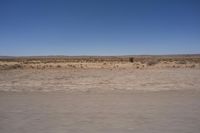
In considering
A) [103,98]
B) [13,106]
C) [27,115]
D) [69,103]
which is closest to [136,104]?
[103,98]

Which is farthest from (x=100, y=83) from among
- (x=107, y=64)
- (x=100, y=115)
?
(x=107, y=64)

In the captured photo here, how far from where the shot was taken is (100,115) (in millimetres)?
7391

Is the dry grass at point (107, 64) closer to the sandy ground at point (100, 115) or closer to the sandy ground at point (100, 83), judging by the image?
the sandy ground at point (100, 83)

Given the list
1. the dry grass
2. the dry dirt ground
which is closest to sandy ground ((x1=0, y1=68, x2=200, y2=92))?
the dry dirt ground

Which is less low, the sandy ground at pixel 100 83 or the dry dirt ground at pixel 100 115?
the dry dirt ground at pixel 100 115

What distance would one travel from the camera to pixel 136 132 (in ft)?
19.1

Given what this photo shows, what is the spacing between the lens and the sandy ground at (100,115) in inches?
241

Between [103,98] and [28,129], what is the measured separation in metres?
4.48

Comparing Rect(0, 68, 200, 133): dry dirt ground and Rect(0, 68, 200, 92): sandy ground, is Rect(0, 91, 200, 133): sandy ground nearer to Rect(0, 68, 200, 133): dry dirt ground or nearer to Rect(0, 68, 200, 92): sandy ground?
Rect(0, 68, 200, 133): dry dirt ground

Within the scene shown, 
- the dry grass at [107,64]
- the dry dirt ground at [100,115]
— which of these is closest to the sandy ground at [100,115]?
the dry dirt ground at [100,115]

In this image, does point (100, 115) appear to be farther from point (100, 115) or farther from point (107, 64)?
point (107, 64)

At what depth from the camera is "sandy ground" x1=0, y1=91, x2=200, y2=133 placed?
6.12m

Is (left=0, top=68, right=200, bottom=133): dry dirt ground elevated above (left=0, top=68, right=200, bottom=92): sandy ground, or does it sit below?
above

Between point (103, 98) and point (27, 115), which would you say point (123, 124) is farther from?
point (103, 98)
